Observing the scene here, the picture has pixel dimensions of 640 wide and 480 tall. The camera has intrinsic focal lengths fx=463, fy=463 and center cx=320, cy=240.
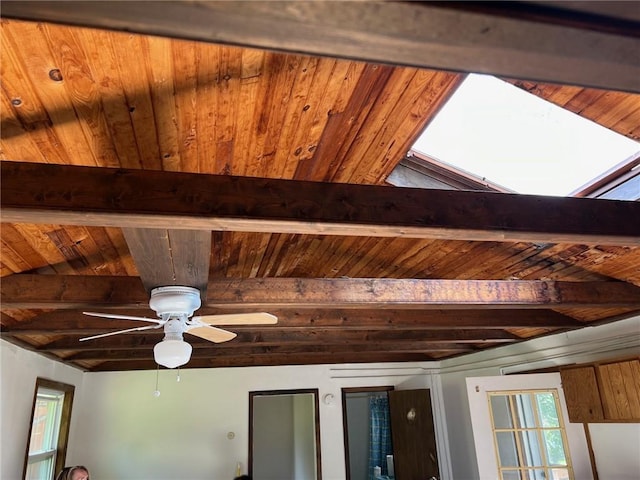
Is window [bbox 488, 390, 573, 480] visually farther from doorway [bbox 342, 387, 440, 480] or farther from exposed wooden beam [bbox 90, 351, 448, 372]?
exposed wooden beam [bbox 90, 351, 448, 372]

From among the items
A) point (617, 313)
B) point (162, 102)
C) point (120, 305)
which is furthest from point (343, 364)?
point (162, 102)

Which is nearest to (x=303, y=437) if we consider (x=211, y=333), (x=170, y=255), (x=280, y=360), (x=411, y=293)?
(x=280, y=360)

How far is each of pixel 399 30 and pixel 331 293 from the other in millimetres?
2109

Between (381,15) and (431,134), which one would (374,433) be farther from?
(381,15)

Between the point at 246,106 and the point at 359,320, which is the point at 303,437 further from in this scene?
the point at 246,106

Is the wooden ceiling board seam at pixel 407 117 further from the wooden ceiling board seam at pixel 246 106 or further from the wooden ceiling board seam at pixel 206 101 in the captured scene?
the wooden ceiling board seam at pixel 206 101

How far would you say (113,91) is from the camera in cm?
145

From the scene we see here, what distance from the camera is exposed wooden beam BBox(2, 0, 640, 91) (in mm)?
593

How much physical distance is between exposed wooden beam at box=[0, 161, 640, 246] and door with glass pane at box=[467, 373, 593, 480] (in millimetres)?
3107

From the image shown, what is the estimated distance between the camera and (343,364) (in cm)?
624

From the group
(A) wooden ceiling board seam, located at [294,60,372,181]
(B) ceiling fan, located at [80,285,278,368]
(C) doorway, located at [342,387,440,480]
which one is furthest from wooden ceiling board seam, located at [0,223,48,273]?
(C) doorway, located at [342,387,440,480]

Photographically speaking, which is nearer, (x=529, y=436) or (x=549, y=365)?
(x=529, y=436)

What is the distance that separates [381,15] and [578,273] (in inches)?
118

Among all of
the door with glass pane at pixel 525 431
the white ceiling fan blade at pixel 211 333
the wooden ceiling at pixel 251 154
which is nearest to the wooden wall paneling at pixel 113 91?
the wooden ceiling at pixel 251 154
